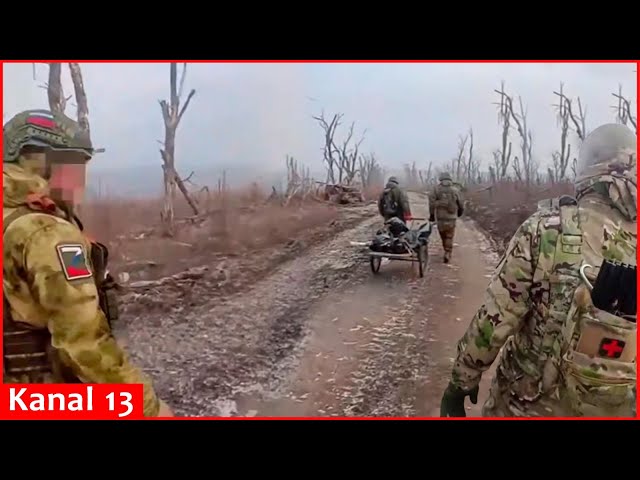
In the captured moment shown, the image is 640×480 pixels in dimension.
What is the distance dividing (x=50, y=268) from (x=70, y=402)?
0.57m

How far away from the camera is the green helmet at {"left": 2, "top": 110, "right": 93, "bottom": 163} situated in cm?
253

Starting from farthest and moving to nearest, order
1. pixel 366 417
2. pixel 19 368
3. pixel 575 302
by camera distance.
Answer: pixel 366 417 → pixel 19 368 → pixel 575 302

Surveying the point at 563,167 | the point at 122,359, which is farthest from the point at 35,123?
the point at 563,167

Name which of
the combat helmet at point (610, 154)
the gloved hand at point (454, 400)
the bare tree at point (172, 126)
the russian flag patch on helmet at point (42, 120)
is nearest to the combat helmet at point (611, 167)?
the combat helmet at point (610, 154)

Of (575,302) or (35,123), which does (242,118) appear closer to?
(35,123)

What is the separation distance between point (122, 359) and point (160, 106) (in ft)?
3.19

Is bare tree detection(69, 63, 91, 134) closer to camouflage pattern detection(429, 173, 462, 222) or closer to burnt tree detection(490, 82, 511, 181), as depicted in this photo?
camouflage pattern detection(429, 173, 462, 222)

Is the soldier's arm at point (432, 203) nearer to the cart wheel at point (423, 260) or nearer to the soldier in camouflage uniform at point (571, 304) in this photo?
the cart wheel at point (423, 260)

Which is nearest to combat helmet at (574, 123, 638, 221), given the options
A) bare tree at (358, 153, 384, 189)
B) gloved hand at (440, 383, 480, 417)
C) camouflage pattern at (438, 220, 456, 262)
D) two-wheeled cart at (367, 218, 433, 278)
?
camouflage pattern at (438, 220, 456, 262)

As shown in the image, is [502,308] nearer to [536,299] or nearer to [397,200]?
[536,299]

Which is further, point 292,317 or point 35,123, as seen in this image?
point 292,317

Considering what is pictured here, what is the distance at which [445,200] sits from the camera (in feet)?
9.14

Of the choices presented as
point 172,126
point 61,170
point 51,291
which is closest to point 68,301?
point 51,291

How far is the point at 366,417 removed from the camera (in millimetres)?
2785
